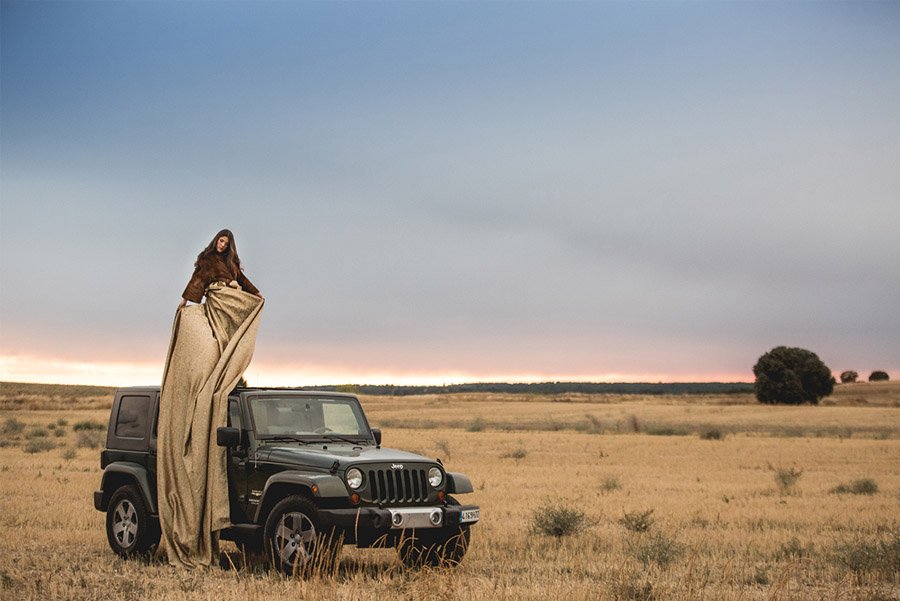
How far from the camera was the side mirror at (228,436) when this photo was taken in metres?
10.5

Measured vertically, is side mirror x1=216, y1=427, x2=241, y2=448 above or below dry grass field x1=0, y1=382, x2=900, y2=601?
above

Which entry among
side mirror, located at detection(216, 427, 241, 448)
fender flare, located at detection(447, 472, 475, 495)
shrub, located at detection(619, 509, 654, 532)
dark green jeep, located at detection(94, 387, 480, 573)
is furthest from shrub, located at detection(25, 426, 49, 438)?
fender flare, located at detection(447, 472, 475, 495)

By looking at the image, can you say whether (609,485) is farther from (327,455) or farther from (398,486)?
(327,455)

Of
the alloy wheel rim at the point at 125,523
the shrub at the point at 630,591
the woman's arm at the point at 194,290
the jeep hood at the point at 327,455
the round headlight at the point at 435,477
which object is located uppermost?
the woman's arm at the point at 194,290

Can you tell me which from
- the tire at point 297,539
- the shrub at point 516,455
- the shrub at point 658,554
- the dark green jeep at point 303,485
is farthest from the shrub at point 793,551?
the shrub at point 516,455

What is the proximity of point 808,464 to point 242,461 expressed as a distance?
78.0 feet

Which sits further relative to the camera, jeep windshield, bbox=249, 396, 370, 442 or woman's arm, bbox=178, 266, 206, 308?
woman's arm, bbox=178, 266, 206, 308

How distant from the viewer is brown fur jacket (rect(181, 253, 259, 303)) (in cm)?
1201

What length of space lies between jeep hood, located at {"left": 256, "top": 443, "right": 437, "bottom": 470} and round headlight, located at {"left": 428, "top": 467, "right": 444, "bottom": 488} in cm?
10

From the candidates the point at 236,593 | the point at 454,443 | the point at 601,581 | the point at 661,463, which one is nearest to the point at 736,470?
the point at 661,463

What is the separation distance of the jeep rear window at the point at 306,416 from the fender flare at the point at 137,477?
182 cm

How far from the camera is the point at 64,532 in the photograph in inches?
550

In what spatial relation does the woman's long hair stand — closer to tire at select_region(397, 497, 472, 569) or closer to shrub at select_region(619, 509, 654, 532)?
tire at select_region(397, 497, 472, 569)

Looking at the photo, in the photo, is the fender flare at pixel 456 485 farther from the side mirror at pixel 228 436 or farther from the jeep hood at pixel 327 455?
the side mirror at pixel 228 436
